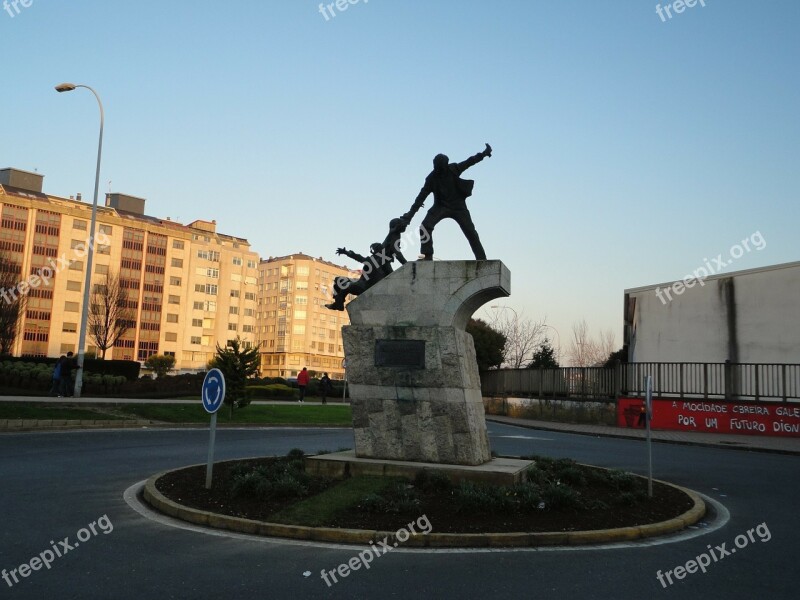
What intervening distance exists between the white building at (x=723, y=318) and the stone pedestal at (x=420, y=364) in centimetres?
2232

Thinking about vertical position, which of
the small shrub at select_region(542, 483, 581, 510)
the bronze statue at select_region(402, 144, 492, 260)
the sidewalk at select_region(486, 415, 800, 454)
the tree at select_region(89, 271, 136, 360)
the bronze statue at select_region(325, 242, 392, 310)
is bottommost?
the sidewalk at select_region(486, 415, 800, 454)

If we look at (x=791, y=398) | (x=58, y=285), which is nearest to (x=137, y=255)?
(x=58, y=285)

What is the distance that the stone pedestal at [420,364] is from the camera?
9.36 m

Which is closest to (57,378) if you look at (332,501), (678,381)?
(332,501)

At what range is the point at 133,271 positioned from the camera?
9500 centimetres

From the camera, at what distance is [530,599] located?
15.7 ft

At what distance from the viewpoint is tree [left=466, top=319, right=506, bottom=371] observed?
44250 millimetres

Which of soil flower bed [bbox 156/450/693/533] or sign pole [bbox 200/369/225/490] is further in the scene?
sign pole [bbox 200/369/225/490]

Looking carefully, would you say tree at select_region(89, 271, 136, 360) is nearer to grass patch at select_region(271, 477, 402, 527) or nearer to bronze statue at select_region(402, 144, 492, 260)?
bronze statue at select_region(402, 144, 492, 260)

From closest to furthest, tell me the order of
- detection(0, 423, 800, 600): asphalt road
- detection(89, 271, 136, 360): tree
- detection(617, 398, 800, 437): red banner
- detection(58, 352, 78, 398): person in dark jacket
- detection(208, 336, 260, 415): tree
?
detection(0, 423, 800, 600): asphalt road → detection(208, 336, 260, 415): tree → detection(617, 398, 800, 437): red banner → detection(58, 352, 78, 398): person in dark jacket → detection(89, 271, 136, 360): tree

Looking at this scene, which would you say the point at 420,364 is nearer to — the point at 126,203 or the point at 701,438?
the point at 701,438

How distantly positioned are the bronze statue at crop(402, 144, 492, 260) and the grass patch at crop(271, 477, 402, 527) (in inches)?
150

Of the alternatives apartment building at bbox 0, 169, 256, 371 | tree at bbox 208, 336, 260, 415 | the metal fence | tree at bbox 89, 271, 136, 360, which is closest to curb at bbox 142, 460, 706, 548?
tree at bbox 208, 336, 260, 415

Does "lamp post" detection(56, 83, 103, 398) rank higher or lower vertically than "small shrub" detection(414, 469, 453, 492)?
higher
